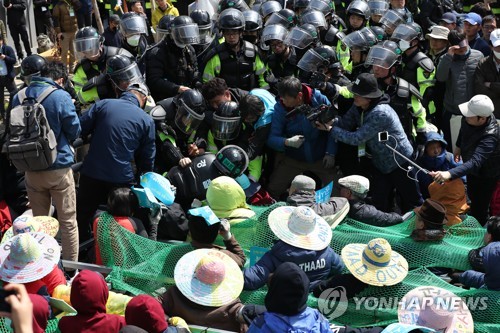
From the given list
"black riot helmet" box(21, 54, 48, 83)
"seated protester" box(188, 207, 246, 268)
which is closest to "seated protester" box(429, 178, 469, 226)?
"seated protester" box(188, 207, 246, 268)

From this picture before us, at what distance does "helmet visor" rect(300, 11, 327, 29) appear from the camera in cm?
949

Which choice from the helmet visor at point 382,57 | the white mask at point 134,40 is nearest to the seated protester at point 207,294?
the helmet visor at point 382,57

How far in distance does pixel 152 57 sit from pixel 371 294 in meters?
4.32

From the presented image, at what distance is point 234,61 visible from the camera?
312 inches

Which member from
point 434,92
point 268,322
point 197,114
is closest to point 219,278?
point 268,322

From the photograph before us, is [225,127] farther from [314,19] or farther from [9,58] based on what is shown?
[9,58]

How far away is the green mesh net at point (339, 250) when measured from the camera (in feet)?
14.4

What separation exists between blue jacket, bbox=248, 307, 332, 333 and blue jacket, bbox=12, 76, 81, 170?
2.73m

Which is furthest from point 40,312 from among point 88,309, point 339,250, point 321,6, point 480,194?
point 321,6

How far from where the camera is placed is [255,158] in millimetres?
6871

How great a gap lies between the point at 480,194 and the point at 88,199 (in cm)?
345

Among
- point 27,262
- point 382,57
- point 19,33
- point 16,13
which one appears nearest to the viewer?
point 27,262

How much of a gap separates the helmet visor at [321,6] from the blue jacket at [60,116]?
5.34 metres

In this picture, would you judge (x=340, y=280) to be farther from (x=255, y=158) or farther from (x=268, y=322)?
(x=255, y=158)
